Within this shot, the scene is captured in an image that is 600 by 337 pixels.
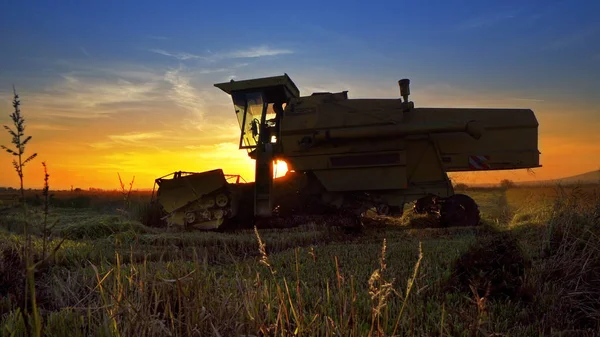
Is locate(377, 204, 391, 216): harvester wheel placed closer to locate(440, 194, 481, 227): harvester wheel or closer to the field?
locate(440, 194, 481, 227): harvester wheel

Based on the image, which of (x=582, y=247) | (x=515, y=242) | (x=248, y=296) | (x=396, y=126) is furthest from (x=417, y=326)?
(x=396, y=126)

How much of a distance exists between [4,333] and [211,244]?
4.38 meters

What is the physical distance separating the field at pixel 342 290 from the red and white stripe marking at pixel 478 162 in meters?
3.09

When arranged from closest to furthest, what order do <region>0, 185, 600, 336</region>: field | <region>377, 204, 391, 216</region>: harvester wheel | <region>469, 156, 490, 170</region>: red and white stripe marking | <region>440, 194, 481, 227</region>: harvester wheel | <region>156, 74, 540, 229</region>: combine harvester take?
<region>0, 185, 600, 336</region>: field → <region>440, 194, 481, 227</region>: harvester wheel → <region>156, 74, 540, 229</region>: combine harvester → <region>469, 156, 490, 170</region>: red and white stripe marking → <region>377, 204, 391, 216</region>: harvester wheel

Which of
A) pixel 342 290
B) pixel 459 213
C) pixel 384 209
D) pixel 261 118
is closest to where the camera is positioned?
pixel 342 290

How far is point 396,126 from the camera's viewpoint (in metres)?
8.65

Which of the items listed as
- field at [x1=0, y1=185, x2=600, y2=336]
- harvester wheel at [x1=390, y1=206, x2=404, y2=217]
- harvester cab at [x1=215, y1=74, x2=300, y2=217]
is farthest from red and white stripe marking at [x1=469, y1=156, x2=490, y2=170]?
harvester cab at [x1=215, y1=74, x2=300, y2=217]

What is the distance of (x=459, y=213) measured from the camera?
8406mm

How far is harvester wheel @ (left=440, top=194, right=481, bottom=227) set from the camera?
838 cm

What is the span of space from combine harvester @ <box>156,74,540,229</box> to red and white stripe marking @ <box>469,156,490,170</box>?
19mm

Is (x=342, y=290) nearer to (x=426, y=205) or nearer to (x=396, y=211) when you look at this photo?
(x=396, y=211)

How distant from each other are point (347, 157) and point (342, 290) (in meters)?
6.64

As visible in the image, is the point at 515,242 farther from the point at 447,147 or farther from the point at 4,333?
the point at 447,147

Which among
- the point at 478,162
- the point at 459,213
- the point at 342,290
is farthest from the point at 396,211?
the point at 342,290
